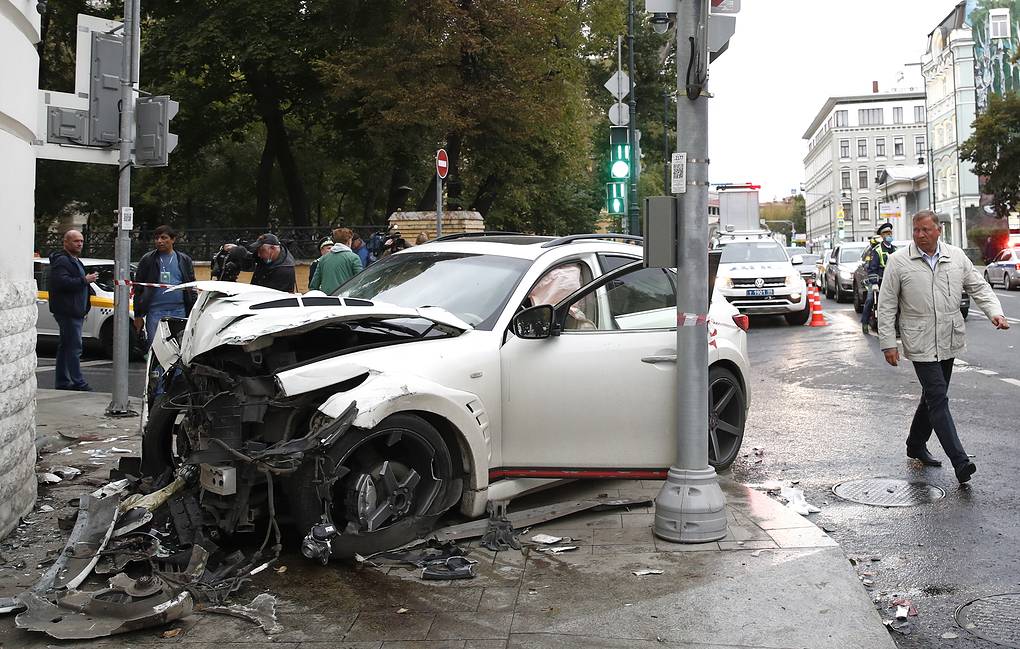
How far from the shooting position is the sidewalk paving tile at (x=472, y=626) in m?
4.26

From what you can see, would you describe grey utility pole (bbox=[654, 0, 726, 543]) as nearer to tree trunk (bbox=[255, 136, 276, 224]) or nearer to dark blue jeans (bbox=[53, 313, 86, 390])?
dark blue jeans (bbox=[53, 313, 86, 390])

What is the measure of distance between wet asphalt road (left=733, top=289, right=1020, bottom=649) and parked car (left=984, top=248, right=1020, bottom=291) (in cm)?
2341

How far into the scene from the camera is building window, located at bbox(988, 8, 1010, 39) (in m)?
89.0

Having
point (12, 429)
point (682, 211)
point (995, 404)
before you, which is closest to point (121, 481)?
point (12, 429)

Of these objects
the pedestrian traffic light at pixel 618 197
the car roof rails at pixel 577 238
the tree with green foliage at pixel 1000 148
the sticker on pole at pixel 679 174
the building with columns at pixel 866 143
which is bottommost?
the car roof rails at pixel 577 238

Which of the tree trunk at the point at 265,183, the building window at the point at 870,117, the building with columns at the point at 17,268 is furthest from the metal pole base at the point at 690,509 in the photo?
the building window at the point at 870,117

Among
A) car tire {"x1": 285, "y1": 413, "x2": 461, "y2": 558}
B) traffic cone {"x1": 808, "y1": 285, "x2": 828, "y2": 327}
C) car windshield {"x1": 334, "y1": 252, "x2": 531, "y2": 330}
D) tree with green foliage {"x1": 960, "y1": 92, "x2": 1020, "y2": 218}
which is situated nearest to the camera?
car tire {"x1": 285, "y1": 413, "x2": 461, "y2": 558}

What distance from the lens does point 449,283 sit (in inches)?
253

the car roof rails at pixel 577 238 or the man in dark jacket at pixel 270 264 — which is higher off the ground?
the man in dark jacket at pixel 270 264

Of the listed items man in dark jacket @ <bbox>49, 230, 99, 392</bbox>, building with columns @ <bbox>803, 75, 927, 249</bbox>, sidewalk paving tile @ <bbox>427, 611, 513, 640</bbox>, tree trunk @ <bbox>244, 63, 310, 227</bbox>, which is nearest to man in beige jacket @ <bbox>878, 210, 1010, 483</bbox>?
sidewalk paving tile @ <bbox>427, 611, 513, 640</bbox>

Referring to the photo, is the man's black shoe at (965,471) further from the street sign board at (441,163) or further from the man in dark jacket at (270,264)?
the street sign board at (441,163)

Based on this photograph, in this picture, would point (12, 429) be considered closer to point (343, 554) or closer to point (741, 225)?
point (343, 554)

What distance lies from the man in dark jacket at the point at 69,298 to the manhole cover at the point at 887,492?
8782 millimetres

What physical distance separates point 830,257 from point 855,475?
83.6 feet
